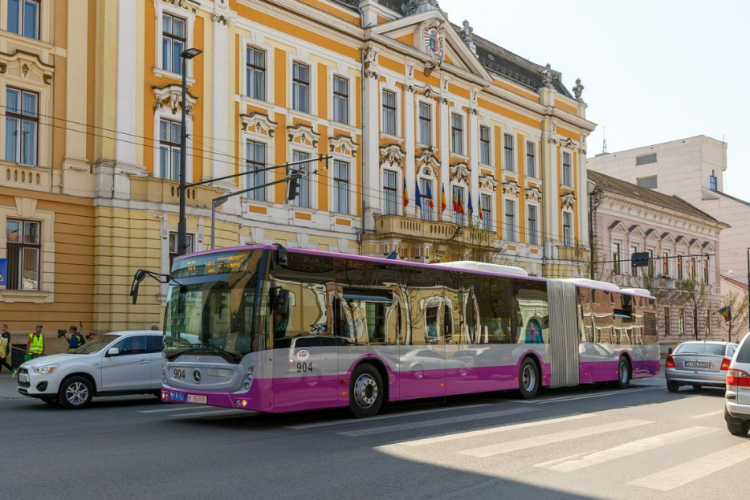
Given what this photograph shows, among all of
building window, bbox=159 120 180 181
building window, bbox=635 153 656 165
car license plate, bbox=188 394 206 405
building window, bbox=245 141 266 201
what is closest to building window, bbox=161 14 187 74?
building window, bbox=159 120 180 181

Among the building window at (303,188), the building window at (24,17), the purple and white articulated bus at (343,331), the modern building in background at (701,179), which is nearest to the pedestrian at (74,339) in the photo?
the building window at (24,17)

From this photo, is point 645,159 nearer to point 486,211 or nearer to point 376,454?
point 486,211

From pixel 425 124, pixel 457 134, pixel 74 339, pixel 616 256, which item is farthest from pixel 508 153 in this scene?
pixel 74 339

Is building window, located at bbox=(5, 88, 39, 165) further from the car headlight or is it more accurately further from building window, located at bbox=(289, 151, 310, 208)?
building window, located at bbox=(289, 151, 310, 208)

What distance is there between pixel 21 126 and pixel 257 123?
9.38 meters

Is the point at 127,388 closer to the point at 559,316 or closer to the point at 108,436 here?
the point at 108,436

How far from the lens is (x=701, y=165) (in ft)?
247

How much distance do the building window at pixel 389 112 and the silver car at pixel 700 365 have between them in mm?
19669

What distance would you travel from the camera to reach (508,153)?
46.8 meters

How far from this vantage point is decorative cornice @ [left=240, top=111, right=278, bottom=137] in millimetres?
31594

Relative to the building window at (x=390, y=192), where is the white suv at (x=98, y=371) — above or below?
below

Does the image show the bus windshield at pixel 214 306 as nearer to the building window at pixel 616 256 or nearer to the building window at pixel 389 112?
the building window at pixel 389 112

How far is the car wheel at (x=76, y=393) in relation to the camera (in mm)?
16828

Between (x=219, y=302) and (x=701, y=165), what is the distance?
70.7 metres
